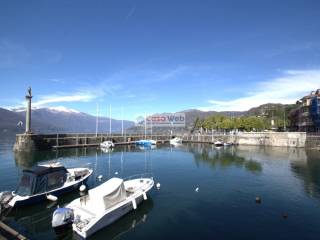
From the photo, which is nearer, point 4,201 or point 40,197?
point 4,201

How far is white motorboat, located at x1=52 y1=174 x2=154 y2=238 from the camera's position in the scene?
18.9 m

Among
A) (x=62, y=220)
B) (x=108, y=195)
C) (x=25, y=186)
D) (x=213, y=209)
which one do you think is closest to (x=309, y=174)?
(x=213, y=209)

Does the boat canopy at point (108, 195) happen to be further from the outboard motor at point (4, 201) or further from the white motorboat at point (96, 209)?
the outboard motor at point (4, 201)

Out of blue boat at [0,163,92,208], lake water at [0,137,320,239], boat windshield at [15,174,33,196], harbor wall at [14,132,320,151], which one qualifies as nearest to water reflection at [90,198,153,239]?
lake water at [0,137,320,239]

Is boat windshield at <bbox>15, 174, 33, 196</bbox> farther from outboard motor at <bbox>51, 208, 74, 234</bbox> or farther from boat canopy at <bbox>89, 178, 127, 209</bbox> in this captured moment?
outboard motor at <bbox>51, 208, 74, 234</bbox>

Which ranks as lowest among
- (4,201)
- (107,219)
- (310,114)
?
(107,219)

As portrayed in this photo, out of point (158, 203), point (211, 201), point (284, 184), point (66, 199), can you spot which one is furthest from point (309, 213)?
point (66, 199)

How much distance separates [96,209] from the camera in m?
20.8

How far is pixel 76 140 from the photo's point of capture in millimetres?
89812

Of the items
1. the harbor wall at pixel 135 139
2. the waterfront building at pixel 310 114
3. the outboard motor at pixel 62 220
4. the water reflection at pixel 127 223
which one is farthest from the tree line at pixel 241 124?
the outboard motor at pixel 62 220

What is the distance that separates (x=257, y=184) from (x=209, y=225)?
1760 cm

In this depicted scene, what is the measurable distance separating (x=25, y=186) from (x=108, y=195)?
385 inches

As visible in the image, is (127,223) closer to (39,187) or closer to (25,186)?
(39,187)

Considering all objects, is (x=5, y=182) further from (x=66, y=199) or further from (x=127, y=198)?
(x=127, y=198)
